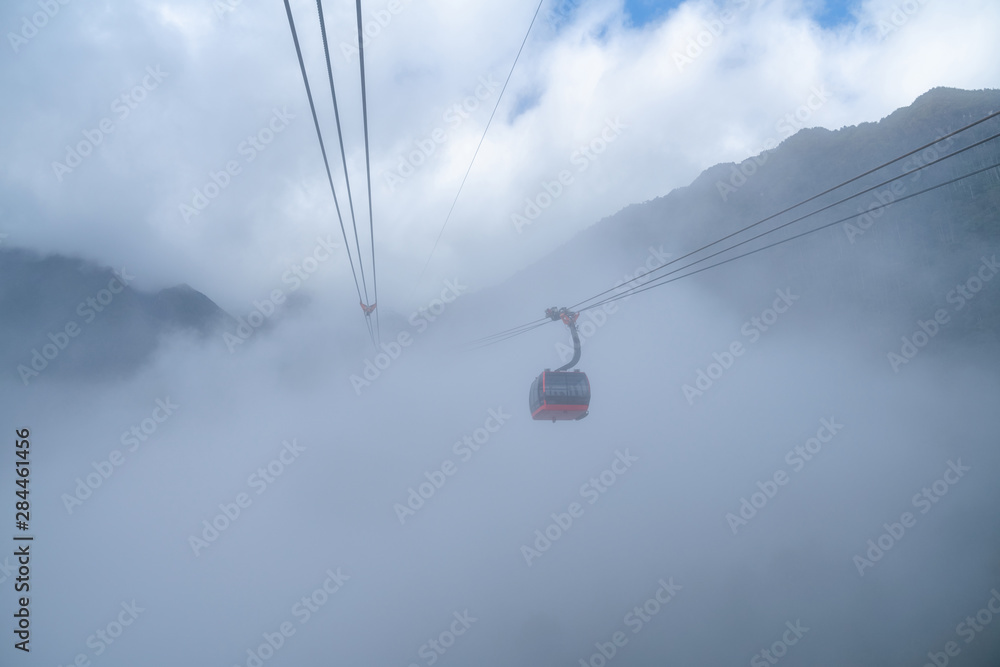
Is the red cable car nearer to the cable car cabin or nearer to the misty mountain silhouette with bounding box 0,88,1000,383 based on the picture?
the cable car cabin

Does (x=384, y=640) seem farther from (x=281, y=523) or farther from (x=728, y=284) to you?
(x=728, y=284)

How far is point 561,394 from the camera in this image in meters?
19.2

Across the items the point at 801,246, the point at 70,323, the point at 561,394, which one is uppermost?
the point at 801,246

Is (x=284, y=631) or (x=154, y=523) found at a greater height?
(x=284, y=631)

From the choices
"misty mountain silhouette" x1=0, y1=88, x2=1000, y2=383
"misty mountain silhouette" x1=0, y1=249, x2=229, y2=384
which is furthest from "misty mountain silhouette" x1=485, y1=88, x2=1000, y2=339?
"misty mountain silhouette" x1=0, y1=249, x2=229, y2=384

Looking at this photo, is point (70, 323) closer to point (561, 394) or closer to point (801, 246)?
point (561, 394)

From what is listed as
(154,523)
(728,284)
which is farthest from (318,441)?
(728,284)

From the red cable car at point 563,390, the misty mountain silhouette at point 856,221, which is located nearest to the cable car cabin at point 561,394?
the red cable car at point 563,390

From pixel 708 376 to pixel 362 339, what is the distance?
89545 millimetres

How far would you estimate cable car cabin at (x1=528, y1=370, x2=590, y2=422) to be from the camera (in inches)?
756

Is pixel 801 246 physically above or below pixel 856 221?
below

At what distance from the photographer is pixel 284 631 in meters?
49.1

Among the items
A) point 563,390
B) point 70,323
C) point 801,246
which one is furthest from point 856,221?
point 70,323

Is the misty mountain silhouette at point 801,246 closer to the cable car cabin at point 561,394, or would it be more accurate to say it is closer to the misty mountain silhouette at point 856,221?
the misty mountain silhouette at point 856,221
